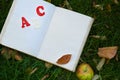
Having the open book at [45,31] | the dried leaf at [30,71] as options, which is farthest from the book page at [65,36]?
the dried leaf at [30,71]

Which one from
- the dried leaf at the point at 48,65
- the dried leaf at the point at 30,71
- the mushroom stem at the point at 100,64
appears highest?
the dried leaf at the point at 48,65

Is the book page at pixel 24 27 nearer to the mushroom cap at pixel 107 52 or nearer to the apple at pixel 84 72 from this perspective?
the apple at pixel 84 72

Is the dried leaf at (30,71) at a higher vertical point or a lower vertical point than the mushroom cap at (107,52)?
lower

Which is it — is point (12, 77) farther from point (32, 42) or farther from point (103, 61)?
point (103, 61)

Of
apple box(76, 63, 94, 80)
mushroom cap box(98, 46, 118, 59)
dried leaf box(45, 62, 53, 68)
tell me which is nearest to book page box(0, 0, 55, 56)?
dried leaf box(45, 62, 53, 68)

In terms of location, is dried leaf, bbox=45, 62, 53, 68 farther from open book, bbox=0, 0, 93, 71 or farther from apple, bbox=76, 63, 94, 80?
apple, bbox=76, 63, 94, 80

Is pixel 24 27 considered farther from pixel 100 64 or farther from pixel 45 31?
pixel 100 64

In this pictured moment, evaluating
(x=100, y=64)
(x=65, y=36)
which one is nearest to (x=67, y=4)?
(x=65, y=36)

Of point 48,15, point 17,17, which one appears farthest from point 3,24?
point 48,15
